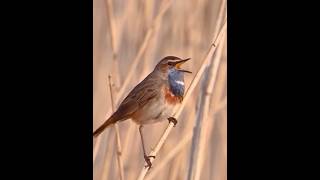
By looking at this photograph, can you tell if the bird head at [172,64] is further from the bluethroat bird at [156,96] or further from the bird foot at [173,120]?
the bird foot at [173,120]

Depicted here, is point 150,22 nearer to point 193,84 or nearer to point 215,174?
point 193,84

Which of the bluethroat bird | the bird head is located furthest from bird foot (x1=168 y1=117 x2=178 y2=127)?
the bird head

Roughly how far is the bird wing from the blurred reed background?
16 mm

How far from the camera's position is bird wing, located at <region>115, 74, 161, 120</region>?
159 cm

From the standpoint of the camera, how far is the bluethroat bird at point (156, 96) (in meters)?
1.58

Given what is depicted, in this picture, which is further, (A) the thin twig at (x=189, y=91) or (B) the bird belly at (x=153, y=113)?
(B) the bird belly at (x=153, y=113)

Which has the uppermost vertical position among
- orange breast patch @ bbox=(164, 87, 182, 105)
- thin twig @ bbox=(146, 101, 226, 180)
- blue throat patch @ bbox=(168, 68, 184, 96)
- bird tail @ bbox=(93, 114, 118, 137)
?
blue throat patch @ bbox=(168, 68, 184, 96)

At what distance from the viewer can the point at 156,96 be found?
162 centimetres

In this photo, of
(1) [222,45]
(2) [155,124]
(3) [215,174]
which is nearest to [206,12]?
(1) [222,45]

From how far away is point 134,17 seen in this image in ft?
5.36

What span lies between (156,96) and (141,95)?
42 mm

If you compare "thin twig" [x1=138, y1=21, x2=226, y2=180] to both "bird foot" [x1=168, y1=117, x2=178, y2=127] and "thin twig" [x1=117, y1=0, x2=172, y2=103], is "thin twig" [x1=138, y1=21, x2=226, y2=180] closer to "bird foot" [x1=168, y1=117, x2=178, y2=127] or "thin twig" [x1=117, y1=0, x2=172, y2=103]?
"bird foot" [x1=168, y1=117, x2=178, y2=127]

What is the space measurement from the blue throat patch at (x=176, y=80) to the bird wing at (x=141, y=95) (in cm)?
4

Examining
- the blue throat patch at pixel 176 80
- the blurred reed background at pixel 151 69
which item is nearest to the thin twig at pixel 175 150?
the blurred reed background at pixel 151 69
